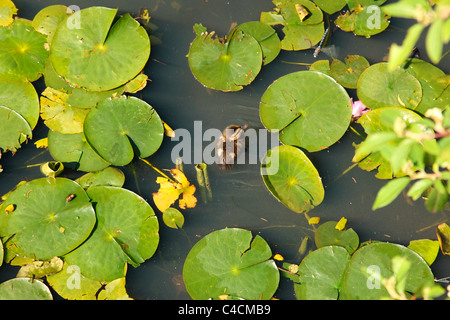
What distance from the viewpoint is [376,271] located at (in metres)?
2.08

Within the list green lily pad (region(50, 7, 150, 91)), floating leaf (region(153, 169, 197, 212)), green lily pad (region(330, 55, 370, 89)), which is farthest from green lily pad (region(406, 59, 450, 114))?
green lily pad (region(50, 7, 150, 91))

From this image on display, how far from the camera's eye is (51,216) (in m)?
2.17

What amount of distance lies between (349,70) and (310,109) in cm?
39

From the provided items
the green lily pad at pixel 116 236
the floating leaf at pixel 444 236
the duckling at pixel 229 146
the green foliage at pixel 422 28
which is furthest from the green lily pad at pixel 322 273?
the green foliage at pixel 422 28

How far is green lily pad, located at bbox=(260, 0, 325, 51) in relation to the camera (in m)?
2.35

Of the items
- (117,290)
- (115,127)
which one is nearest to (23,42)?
(115,127)

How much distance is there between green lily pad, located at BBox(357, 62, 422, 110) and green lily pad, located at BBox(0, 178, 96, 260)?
1.88 m

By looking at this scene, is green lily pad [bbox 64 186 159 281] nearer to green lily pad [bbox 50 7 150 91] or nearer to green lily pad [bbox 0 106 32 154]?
green lily pad [bbox 0 106 32 154]

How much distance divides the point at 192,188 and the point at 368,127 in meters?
1.18

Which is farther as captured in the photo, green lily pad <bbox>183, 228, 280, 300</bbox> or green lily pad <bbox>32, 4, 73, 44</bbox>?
green lily pad <bbox>32, 4, 73, 44</bbox>

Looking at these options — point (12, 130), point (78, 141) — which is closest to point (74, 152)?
point (78, 141)

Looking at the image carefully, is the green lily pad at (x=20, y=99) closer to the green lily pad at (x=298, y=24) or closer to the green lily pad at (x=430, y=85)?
the green lily pad at (x=298, y=24)

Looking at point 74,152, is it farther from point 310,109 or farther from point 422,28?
point 422,28
